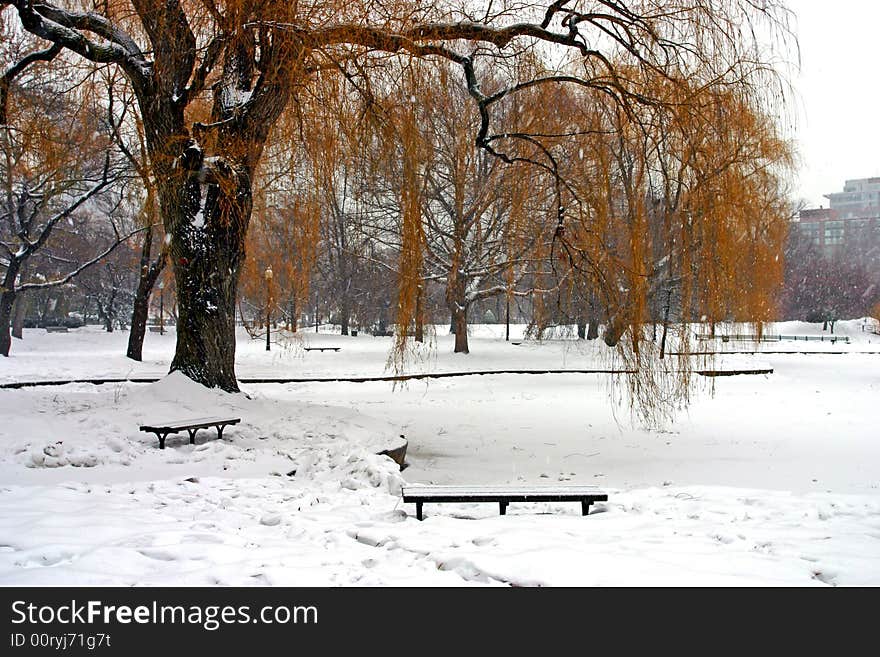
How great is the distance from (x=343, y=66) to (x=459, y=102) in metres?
4.67

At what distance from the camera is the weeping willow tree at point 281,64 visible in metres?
7.26

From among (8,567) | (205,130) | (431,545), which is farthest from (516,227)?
(8,567)

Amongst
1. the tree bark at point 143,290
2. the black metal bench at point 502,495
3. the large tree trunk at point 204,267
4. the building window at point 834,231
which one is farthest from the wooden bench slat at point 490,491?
the building window at point 834,231

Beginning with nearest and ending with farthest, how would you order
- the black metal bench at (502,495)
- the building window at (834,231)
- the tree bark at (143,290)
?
the black metal bench at (502,495)
the tree bark at (143,290)
the building window at (834,231)

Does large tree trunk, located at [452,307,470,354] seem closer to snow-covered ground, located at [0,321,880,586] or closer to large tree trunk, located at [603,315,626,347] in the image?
snow-covered ground, located at [0,321,880,586]

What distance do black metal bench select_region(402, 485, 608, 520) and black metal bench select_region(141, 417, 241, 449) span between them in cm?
312

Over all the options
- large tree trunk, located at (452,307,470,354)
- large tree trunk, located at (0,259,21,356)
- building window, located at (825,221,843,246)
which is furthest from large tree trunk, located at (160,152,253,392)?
building window, located at (825,221,843,246)

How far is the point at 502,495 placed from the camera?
5133 millimetres

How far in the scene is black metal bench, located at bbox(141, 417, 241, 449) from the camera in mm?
7059

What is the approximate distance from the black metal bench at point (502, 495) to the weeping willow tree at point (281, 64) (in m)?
3.41

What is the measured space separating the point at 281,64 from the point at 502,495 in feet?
15.7

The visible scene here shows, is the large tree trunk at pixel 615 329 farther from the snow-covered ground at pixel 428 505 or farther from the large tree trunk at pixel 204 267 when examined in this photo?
the large tree trunk at pixel 204 267

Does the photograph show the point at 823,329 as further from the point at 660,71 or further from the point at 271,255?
the point at 660,71
